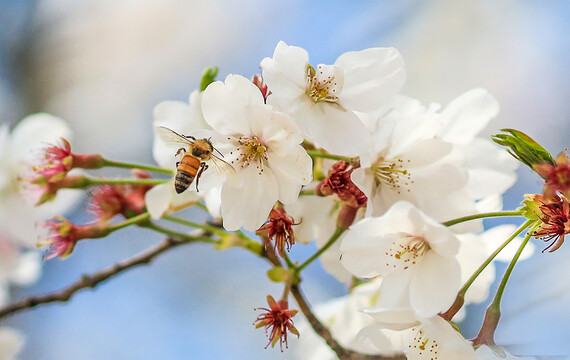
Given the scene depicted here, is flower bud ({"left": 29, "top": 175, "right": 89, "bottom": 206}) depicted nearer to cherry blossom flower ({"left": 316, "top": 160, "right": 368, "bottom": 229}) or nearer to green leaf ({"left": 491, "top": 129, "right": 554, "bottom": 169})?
cherry blossom flower ({"left": 316, "top": 160, "right": 368, "bottom": 229})

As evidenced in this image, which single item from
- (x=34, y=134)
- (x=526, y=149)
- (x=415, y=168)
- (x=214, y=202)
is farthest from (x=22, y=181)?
(x=526, y=149)

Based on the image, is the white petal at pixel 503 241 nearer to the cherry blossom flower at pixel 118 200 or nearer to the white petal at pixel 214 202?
the white petal at pixel 214 202

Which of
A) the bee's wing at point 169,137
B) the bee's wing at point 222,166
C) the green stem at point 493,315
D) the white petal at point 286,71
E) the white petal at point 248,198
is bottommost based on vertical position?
the green stem at point 493,315

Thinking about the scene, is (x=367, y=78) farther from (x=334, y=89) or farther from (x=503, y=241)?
(x=503, y=241)

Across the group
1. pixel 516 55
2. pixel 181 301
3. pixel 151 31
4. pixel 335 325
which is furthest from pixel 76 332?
pixel 516 55

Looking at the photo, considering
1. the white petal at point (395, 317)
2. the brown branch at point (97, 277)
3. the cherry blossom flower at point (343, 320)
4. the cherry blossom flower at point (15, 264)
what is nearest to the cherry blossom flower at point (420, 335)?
the white petal at point (395, 317)

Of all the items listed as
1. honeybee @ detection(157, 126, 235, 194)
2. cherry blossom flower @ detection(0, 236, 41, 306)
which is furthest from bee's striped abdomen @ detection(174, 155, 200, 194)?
cherry blossom flower @ detection(0, 236, 41, 306)
